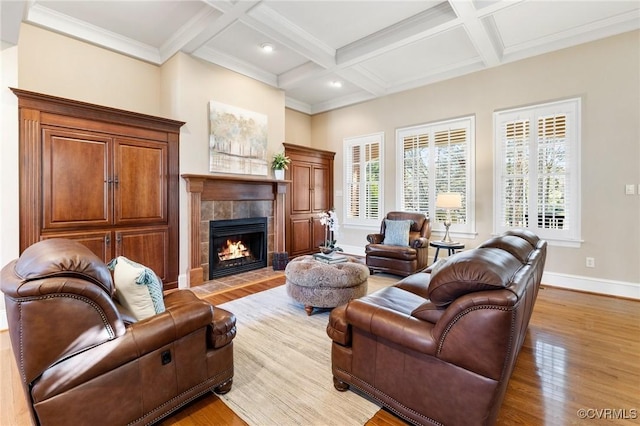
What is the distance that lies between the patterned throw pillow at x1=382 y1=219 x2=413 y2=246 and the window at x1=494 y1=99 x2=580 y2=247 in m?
1.41

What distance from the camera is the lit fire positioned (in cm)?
485

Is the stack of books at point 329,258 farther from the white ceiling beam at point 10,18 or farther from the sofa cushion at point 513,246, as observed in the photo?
the white ceiling beam at point 10,18

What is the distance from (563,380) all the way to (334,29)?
4406 mm

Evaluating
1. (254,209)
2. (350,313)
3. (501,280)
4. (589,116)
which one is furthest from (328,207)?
(501,280)

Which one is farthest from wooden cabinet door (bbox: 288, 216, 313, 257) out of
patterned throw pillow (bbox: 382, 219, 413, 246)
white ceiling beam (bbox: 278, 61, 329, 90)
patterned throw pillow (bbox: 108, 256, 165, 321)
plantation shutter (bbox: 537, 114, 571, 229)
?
patterned throw pillow (bbox: 108, 256, 165, 321)

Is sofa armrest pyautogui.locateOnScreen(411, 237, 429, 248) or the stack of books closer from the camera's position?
the stack of books

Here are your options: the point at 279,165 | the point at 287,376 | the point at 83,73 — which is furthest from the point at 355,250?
the point at 83,73

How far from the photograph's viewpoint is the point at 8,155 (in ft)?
9.30

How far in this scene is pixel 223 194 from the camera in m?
4.61

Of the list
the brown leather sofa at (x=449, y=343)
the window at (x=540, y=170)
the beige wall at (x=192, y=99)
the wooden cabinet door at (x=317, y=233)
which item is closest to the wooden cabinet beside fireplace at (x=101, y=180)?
the beige wall at (x=192, y=99)

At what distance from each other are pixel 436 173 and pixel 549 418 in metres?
4.19

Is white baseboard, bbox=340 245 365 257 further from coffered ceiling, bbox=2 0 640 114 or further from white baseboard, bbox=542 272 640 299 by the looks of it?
coffered ceiling, bbox=2 0 640 114

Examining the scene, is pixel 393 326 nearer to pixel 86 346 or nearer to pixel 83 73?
pixel 86 346

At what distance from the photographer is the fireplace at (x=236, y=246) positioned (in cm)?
459
